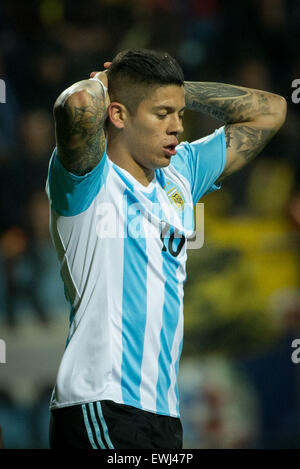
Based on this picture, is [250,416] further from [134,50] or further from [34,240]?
[134,50]

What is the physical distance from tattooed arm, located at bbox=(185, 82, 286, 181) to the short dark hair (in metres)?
0.49

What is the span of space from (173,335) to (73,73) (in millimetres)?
2859

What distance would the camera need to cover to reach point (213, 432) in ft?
14.3

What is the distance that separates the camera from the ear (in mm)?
2400

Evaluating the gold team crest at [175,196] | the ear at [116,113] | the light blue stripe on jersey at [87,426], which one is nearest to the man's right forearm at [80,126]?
the ear at [116,113]

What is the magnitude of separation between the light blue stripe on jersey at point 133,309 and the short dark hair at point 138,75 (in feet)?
1.14

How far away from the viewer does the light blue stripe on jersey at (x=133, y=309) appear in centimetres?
227

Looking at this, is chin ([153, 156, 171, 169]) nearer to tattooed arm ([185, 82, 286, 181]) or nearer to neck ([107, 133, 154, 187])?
neck ([107, 133, 154, 187])

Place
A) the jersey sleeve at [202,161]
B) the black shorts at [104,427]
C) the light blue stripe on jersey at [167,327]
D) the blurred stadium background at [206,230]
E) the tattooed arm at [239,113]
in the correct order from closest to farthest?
1. the black shorts at [104,427]
2. the light blue stripe on jersey at [167,327]
3. the jersey sleeve at [202,161]
4. the tattooed arm at [239,113]
5. the blurred stadium background at [206,230]

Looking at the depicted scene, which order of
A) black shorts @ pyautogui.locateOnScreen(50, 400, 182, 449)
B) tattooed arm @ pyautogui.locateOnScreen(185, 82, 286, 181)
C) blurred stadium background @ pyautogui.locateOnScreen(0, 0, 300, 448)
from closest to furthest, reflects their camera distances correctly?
black shorts @ pyautogui.locateOnScreen(50, 400, 182, 449)
tattooed arm @ pyautogui.locateOnScreen(185, 82, 286, 181)
blurred stadium background @ pyautogui.locateOnScreen(0, 0, 300, 448)

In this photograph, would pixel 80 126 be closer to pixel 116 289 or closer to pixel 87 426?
pixel 116 289

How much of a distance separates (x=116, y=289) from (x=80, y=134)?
504 millimetres

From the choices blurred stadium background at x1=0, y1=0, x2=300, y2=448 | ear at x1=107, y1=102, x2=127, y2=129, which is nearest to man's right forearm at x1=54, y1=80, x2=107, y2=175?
ear at x1=107, y1=102, x2=127, y2=129

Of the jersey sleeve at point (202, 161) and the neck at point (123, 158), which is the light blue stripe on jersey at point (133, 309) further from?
the jersey sleeve at point (202, 161)
